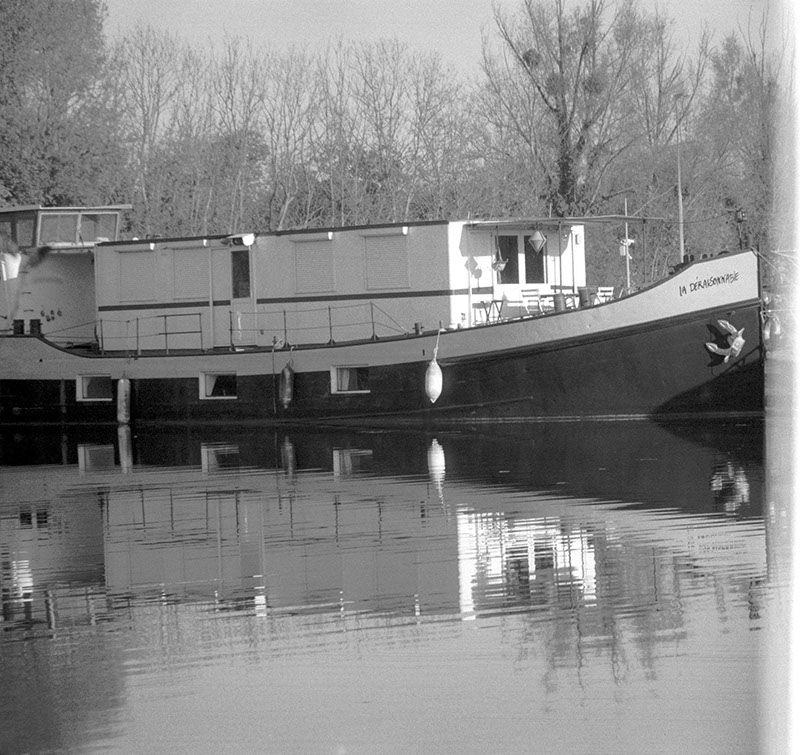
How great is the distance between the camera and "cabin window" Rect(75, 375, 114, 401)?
2239 cm

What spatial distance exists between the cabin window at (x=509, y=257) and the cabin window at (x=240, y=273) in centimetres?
415

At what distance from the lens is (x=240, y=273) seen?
840 inches

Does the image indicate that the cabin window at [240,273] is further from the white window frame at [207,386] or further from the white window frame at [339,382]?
the white window frame at [339,382]

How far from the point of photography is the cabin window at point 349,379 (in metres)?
20.6

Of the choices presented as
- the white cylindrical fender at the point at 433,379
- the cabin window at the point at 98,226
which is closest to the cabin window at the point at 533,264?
the white cylindrical fender at the point at 433,379

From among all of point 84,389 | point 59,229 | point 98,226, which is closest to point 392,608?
point 84,389

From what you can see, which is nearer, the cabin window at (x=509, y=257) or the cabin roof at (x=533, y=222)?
the cabin roof at (x=533, y=222)

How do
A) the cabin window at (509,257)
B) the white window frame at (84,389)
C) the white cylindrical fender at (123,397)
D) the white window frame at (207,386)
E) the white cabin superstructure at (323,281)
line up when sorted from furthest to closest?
1. the white window frame at (84,389)
2. the white cylindrical fender at (123,397)
3. the white window frame at (207,386)
4. the cabin window at (509,257)
5. the white cabin superstructure at (323,281)

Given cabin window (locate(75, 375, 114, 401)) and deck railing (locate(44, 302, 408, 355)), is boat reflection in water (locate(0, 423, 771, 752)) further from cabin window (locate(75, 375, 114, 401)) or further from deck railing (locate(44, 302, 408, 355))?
cabin window (locate(75, 375, 114, 401))

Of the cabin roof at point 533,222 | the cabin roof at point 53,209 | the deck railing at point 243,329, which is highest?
the cabin roof at point 53,209

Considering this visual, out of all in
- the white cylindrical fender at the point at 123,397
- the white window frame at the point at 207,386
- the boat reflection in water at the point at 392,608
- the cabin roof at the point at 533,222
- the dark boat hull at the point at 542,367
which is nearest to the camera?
the boat reflection in water at the point at 392,608

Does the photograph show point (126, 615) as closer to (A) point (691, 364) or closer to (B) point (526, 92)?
(A) point (691, 364)

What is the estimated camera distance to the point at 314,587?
789 centimetres

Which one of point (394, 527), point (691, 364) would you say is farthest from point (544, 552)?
point (691, 364)
